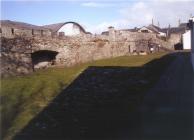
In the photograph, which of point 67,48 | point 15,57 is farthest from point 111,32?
point 15,57

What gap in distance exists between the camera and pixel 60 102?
1353 cm

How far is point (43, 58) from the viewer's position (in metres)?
24.7

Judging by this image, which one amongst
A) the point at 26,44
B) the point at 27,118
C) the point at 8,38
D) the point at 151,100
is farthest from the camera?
the point at 26,44

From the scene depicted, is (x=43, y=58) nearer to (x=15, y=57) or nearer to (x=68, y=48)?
(x=68, y=48)

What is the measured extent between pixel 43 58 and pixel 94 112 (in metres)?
13.4

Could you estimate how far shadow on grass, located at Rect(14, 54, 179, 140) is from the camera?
Result: 9.46 meters

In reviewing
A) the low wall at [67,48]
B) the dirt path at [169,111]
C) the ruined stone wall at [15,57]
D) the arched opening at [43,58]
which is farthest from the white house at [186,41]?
the dirt path at [169,111]

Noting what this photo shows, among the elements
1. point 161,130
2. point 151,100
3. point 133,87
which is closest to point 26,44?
point 133,87

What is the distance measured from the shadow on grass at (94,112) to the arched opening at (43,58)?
17.0ft

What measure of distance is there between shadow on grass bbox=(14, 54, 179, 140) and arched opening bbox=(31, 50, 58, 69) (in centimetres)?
519

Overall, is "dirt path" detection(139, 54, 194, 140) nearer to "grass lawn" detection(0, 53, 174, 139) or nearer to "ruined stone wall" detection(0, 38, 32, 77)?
"grass lawn" detection(0, 53, 174, 139)

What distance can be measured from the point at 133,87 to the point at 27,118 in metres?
6.30

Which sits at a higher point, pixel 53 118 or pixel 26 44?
pixel 26 44

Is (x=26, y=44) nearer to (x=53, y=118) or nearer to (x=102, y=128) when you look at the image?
(x=53, y=118)
